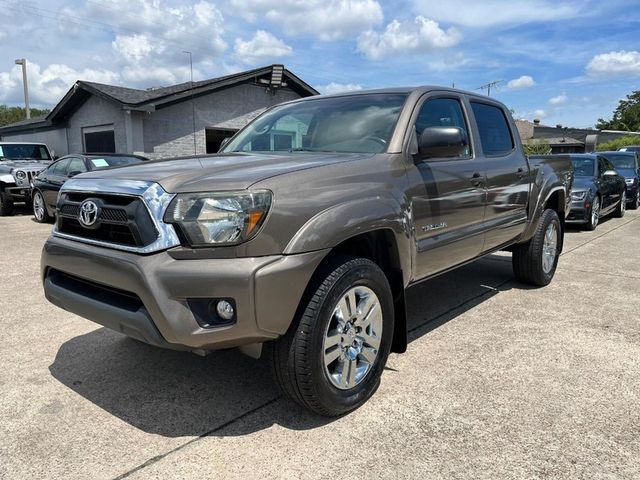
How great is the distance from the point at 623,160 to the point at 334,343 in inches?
611

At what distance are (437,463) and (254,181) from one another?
1.60 meters

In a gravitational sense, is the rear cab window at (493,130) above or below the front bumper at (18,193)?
above

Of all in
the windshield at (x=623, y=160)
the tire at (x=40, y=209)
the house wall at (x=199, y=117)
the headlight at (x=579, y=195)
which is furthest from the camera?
the house wall at (x=199, y=117)

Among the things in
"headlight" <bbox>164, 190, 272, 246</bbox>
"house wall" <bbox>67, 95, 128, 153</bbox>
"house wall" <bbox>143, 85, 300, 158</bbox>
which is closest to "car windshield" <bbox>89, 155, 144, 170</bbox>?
"house wall" <bbox>143, 85, 300, 158</bbox>

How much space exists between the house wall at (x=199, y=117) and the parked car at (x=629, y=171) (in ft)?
37.2

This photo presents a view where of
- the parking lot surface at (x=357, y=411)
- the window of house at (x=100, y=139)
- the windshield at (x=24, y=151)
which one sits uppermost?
the window of house at (x=100, y=139)

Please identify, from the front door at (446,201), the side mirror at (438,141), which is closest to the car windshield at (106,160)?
the front door at (446,201)

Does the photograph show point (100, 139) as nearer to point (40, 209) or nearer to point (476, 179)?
point (40, 209)

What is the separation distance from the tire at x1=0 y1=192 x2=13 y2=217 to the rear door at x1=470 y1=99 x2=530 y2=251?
12.2 m

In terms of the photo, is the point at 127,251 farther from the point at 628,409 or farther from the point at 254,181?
the point at 628,409

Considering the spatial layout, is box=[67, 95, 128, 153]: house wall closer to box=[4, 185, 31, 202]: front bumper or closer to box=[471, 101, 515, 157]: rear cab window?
box=[4, 185, 31, 202]: front bumper

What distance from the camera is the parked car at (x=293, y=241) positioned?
7.96 feet

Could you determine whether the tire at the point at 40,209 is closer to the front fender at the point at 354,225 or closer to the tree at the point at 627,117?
the front fender at the point at 354,225

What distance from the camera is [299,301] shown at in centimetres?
258
